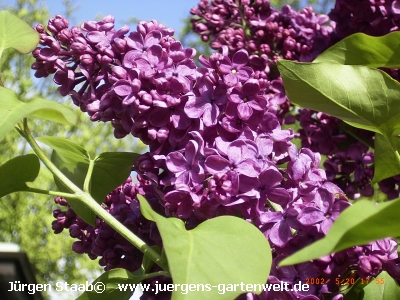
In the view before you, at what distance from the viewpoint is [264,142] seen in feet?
1.89

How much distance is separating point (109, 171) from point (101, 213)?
0.13 m

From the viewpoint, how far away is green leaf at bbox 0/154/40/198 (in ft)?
1.87

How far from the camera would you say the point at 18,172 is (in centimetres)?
58

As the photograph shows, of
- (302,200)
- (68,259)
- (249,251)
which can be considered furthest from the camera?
(68,259)

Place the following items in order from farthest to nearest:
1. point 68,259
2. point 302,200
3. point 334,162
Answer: point 68,259 → point 334,162 → point 302,200

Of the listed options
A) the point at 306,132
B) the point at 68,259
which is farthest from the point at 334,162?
the point at 68,259

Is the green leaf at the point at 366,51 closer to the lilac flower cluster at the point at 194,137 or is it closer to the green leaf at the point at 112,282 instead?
the lilac flower cluster at the point at 194,137

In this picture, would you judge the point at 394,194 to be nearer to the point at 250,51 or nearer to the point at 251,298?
the point at 250,51

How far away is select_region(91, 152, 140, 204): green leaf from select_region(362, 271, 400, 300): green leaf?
0.30 m

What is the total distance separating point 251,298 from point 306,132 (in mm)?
537

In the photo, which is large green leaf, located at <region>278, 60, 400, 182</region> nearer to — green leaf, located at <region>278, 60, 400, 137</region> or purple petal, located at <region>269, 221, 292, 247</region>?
green leaf, located at <region>278, 60, 400, 137</region>

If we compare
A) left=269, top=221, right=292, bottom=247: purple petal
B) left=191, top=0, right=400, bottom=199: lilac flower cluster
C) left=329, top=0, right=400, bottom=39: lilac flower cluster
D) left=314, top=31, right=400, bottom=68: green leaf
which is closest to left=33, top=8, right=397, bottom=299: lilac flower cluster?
left=269, top=221, right=292, bottom=247: purple petal

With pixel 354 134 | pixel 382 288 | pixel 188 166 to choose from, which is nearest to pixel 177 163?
pixel 188 166

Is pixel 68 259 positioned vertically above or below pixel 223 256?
below
